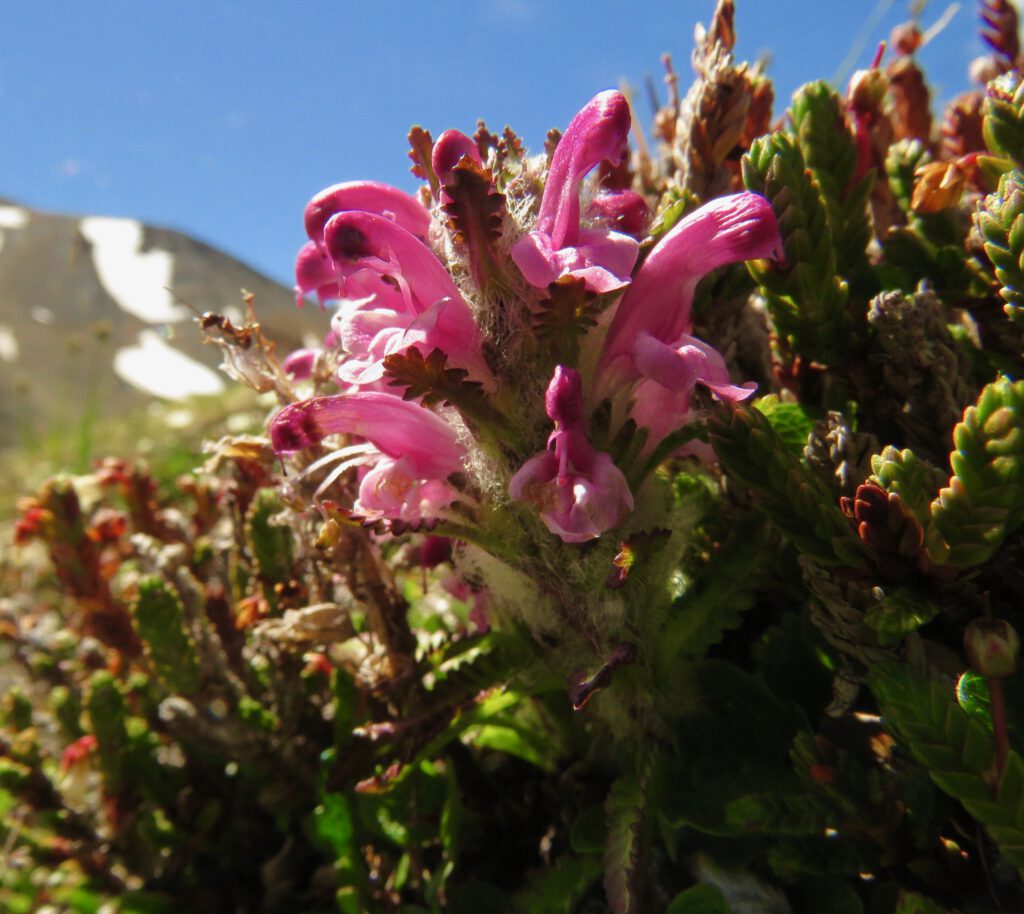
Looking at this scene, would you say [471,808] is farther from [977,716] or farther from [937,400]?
[937,400]

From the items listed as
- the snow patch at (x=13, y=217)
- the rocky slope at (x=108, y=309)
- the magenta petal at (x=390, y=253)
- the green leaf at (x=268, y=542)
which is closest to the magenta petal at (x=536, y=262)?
the magenta petal at (x=390, y=253)

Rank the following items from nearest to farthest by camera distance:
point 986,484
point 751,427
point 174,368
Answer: point 986,484
point 751,427
point 174,368

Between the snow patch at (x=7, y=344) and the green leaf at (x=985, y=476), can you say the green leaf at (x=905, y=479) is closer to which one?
the green leaf at (x=985, y=476)

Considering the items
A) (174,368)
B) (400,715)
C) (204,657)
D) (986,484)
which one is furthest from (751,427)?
(174,368)

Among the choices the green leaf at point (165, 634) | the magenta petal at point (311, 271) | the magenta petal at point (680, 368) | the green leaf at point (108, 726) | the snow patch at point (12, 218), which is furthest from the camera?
the snow patch at point (12, 218)

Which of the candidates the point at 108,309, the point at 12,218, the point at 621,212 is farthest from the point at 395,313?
the point at 12,218

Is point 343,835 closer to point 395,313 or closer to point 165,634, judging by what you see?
point 165,634
